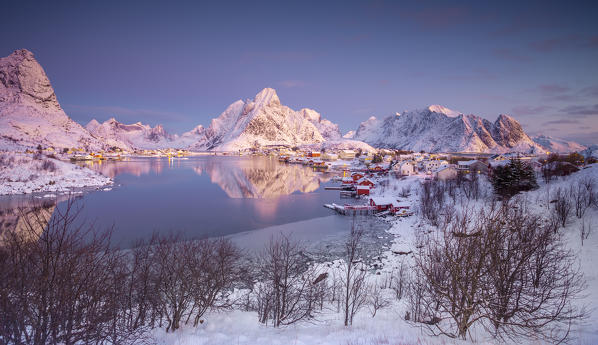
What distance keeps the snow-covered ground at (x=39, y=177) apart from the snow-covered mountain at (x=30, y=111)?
171 feet

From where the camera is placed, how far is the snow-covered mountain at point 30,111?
3593 inches

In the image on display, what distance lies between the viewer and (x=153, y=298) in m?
8.22

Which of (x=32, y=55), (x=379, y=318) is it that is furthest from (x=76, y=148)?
(x=379, y=318)

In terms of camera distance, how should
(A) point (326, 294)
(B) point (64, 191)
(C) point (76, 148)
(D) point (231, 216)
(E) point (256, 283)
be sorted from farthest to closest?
1. (C) point (76, 148)
2. (B) point (64, 191)
3. (D) point (231, 216)
4. (E) point (256, 283)
5. (A) point (326, 294)

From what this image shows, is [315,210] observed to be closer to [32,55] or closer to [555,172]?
[555,172]

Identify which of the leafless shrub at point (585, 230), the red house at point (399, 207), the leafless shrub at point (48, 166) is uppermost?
the leafless shrub at point (48, 166)

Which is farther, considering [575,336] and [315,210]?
[315,210]

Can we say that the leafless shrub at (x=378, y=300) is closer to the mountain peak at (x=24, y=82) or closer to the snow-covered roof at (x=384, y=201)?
the snow-covered roof at (x=384, y=201)

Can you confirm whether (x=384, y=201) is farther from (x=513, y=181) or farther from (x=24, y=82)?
(x=24, y=82)

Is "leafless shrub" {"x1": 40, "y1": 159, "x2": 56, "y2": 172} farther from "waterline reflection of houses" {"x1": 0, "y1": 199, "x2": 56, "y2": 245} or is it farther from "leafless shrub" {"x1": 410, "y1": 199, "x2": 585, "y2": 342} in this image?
"leafless shrub" {"x1": 410, "y1": 199, "x2": 585, "y2": 342}

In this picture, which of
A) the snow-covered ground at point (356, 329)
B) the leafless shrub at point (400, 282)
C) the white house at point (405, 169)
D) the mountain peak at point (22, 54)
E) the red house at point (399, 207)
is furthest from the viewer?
the mountain peak at point (22, 54)

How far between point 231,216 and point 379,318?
733 inches

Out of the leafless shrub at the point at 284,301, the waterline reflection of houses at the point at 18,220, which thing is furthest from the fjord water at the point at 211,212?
the leafless shrub at the point at 284,301

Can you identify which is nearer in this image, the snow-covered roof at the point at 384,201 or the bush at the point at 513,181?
the bush at the point at 513,181
